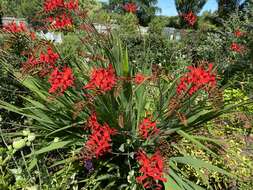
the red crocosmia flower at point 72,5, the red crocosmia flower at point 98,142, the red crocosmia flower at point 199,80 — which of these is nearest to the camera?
the red crocosmia flower at point 98,142

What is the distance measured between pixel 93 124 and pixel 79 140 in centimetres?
47

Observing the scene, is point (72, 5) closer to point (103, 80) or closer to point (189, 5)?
point (103, 80)

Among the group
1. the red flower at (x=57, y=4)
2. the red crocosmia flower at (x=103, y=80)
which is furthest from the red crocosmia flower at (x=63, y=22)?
the red crocosmia flower at (x=103, y=80)

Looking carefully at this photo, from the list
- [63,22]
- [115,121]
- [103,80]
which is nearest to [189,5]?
[63,22]

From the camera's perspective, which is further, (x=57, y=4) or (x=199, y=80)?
(x=57, y=4)

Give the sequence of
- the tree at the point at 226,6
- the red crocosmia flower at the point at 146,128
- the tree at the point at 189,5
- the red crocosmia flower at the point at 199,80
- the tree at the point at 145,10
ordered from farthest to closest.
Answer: the tree at the point at 145,10
the tree at the point at 189,5
the tree at the point at 226,6
the red crocosmia flower at the point at 146,128
the red crocosmia flower at the point at 199,80

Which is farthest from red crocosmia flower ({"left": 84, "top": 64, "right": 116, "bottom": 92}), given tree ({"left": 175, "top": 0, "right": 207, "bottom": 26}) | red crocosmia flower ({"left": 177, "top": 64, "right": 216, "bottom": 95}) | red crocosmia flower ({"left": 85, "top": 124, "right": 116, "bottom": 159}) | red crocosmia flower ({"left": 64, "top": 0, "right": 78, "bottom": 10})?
tree ({"left": 175, "top": 0, "right": 207, "bottom": 26})

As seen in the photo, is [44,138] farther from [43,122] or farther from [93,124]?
[93,124]

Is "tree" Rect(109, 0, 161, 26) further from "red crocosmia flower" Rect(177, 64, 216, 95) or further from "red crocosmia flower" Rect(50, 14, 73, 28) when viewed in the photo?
"red crocosmia flower" Rect(177, 64, 216, 95)

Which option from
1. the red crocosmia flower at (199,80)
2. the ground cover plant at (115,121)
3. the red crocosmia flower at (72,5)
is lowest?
the ground cover plant at (115,121)

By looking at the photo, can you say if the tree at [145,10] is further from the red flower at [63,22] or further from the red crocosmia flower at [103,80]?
the red crocosmia flower at [103,80]

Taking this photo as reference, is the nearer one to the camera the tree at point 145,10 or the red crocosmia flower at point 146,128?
the red crocosmia flower at point 146,128

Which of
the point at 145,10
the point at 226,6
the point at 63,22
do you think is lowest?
the point at 145,10

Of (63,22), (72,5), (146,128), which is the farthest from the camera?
(63,22)
